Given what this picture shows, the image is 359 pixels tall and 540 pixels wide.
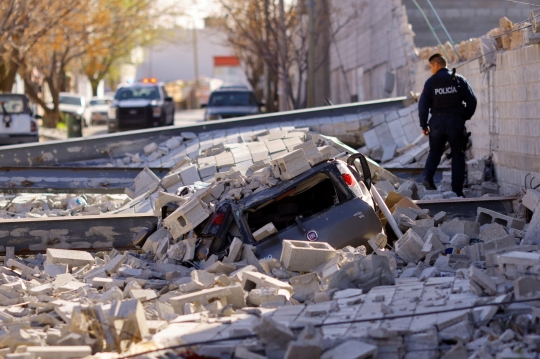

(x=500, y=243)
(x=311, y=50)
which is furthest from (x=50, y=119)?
(x=500, y=243)

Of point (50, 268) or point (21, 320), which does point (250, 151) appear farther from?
point (21, 320)

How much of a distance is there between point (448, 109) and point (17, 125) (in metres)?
16.7

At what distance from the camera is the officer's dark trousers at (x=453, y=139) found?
11281 millimetres

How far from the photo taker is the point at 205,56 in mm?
Answer: 99000

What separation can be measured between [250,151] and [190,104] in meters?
60.9

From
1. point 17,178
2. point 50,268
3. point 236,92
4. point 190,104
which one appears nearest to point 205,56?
point 190,104

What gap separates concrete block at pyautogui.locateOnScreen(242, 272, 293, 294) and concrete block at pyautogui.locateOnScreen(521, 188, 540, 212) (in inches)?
136

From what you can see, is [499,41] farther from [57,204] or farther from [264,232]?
[57,204]

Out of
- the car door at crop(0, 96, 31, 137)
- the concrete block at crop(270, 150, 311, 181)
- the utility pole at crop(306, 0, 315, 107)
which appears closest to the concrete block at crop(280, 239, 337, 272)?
the concrete block at crop(270, 150, 311, 181)

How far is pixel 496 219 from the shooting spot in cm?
955

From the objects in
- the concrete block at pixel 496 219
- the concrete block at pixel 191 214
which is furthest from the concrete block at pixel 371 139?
the concrete block at pixel 191 214

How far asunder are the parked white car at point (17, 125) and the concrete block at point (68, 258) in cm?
1639

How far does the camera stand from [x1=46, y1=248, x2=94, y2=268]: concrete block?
29.6ft

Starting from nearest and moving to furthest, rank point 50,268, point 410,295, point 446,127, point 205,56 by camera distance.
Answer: point 410,295, point 50,268, point 446,127, point 205,56
